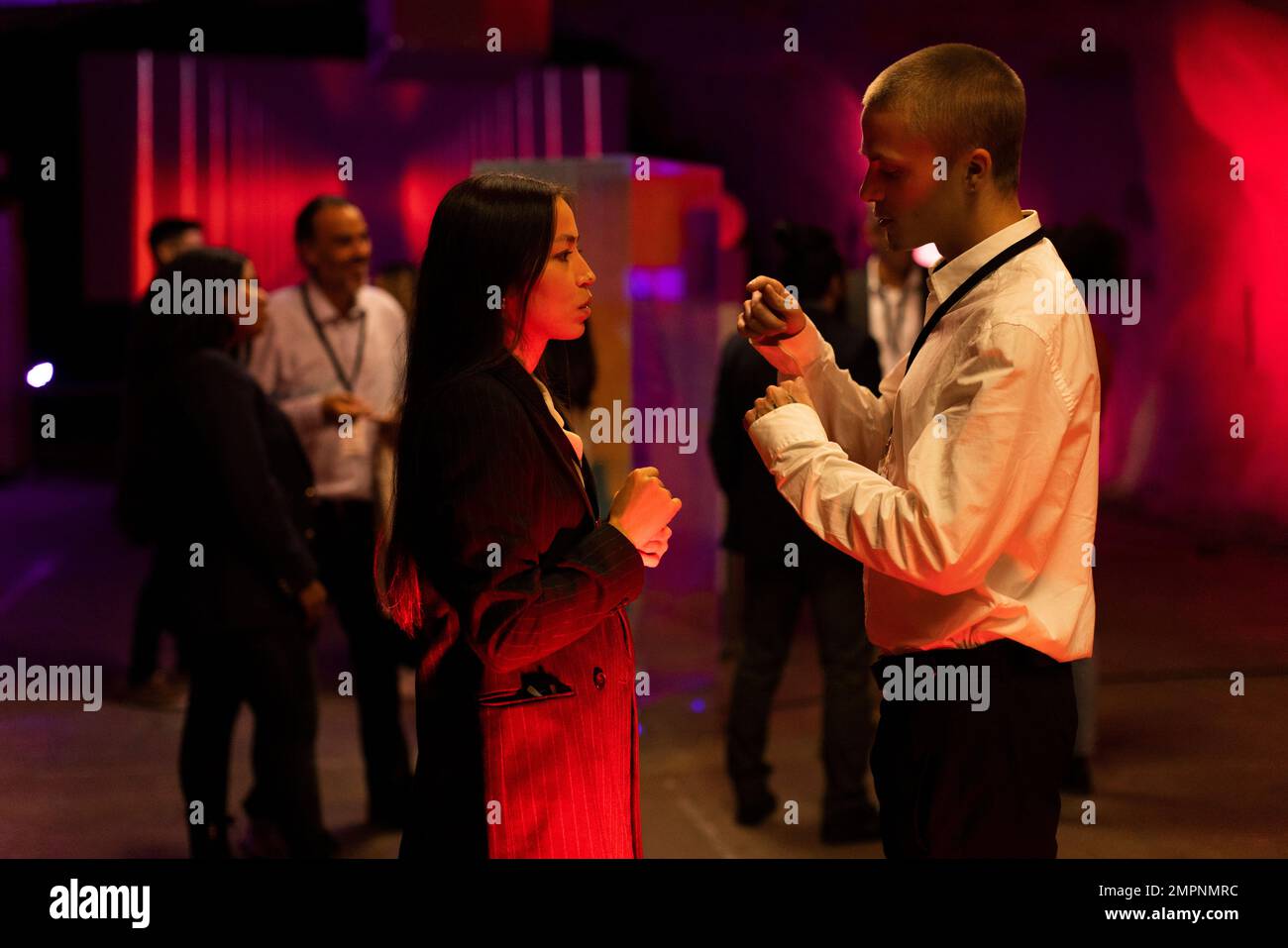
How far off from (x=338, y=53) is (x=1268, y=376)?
10.1 metres

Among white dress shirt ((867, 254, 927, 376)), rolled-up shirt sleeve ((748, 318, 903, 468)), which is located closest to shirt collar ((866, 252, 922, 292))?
white dress shirt ((867, 254, 927, 376))

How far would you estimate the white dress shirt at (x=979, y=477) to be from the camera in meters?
1.71

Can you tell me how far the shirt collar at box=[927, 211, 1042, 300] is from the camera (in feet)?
6.14

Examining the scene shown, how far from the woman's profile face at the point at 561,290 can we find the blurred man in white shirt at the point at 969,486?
0.29m

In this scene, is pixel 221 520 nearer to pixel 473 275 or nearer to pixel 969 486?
pixel 473 275

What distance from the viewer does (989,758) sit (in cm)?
187

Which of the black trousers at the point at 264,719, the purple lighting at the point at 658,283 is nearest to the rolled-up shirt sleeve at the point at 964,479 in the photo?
the black trousers at the point at 264,719

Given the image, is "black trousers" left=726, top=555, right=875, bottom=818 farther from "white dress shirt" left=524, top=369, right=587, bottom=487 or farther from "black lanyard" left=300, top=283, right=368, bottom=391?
"white dress shirt" left=524, top=369, right=587, bottom=487

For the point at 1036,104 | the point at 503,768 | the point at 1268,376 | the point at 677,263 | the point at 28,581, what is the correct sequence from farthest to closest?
the point at 1036,104, the point at 28,581, the point at 1268,376, the point at 677,263, the point at 503,768

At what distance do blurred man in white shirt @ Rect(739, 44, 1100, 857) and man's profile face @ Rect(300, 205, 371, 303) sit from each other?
2.35m

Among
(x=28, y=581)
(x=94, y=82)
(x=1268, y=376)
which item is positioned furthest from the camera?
(x=94, y=82)

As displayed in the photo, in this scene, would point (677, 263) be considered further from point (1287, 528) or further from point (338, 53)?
point (338, 53)

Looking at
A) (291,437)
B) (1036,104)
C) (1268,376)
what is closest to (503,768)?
(291,437)
